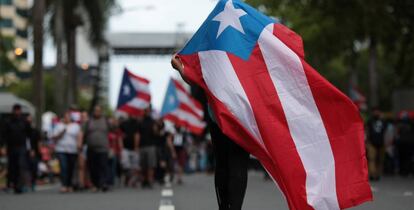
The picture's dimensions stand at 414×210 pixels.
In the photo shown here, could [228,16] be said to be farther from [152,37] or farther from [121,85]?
[152,37]

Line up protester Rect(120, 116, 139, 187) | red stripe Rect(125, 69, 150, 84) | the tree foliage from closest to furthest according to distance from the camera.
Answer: protester Rect(120, 116, 139, 187) < red stripe Rect(125, 69, 150, 84) < the tree foliage

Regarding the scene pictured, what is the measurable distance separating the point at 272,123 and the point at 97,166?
35.9 feet

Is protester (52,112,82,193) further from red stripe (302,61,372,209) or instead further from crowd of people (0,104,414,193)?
red stripe (302,61,372,209)

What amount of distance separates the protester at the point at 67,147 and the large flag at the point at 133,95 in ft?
9.42

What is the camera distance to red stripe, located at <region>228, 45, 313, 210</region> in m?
8.56

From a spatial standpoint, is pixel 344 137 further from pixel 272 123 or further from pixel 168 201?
pixel 168 201

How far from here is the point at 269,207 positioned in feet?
41.9

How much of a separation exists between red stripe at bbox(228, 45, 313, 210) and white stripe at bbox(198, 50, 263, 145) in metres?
0.04

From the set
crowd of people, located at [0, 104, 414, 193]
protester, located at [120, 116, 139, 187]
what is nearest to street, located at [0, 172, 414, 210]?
crowd of people, located at [0, 104, 414, 193]

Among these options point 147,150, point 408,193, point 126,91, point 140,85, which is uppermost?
point 140,85

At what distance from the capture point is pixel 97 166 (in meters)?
19.4

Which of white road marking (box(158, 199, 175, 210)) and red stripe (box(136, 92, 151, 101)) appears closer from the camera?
white road marking (box(158, 199, 175, 210))

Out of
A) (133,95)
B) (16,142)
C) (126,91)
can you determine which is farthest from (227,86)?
(126,91)

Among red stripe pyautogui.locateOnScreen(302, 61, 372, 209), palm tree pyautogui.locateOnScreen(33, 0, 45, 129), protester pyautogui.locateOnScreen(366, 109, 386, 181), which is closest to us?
red stripe pyautogui.locateOnScreen(302, 61, 372, 209)
